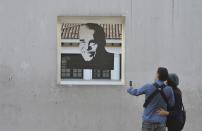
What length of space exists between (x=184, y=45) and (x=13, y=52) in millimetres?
3336

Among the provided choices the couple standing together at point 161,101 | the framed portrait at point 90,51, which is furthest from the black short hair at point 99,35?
the couple standing together at point 161,101

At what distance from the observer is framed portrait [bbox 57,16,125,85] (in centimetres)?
1052

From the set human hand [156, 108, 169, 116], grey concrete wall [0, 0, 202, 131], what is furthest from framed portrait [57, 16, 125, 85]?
human hand [156, 108, 169, 116]

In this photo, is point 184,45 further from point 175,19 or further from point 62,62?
point 62,62

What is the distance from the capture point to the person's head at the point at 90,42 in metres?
10.6

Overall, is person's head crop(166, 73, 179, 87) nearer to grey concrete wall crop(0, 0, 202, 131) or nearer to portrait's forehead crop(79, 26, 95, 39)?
grey concrete wall crop(0, 0, 202, 131)

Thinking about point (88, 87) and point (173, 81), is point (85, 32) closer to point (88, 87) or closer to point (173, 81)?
point (88, 87)

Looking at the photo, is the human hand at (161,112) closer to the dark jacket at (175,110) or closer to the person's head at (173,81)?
the dark jacket at (175,110)

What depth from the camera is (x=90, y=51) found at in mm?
10648

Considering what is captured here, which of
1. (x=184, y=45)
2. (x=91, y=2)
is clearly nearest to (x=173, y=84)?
(x=184, y=45)

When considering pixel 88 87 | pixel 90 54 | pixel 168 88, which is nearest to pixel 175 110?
pixel 168 88

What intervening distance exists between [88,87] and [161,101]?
8.08 ft

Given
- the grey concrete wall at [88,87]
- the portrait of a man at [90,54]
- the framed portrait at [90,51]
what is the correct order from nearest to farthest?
the grey concrete wall at [88,87] → the framed portrait at [90,51] → the portrait of a man at [90,54]

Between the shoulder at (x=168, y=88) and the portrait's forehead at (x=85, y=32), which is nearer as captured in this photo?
the shoulder at (x=168, y=88)
